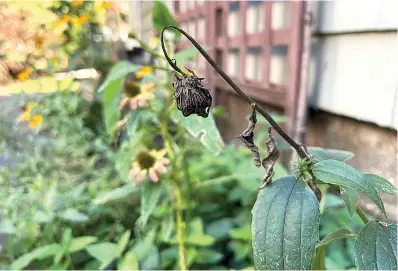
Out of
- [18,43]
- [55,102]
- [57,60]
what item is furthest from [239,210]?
[18,43]

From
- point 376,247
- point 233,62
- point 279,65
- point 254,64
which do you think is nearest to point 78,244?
point 376,247

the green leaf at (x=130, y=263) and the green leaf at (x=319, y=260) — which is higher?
the green leaf at (x=319, y=260)

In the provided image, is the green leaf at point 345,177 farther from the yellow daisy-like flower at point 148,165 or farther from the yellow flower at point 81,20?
the yellow flower at point 81,20

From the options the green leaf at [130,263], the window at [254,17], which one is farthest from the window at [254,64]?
the green leaf at [130,263]

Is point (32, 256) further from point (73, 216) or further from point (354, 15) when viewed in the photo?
point (354, 15)

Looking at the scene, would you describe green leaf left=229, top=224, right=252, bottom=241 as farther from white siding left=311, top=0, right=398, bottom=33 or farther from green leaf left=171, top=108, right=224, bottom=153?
white siding left=311, top=0, right=398, bottom=33

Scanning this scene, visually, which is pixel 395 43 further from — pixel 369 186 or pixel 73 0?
pixel 73 0
